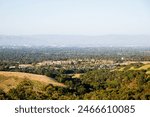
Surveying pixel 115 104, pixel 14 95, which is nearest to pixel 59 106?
pixel 115 104

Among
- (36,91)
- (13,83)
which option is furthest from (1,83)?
(36,91)

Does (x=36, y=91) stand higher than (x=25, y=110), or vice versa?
(x=25, y=110)

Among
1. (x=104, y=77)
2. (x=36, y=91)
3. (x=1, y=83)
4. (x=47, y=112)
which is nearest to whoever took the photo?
(x=47, y=112)

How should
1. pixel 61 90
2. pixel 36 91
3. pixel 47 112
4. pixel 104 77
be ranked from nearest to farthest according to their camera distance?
pixel 47 112 → pixel 36 91 → pixel 61 90 → pixel 104 77

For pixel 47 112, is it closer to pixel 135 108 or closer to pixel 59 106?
pixel 59 106

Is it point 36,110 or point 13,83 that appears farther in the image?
point 13,83

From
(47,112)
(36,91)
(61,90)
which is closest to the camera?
(47,112)

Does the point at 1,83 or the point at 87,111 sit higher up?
the point at 87,111

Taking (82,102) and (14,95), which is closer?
(82,102)

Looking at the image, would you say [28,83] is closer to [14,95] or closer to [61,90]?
[61,90]
